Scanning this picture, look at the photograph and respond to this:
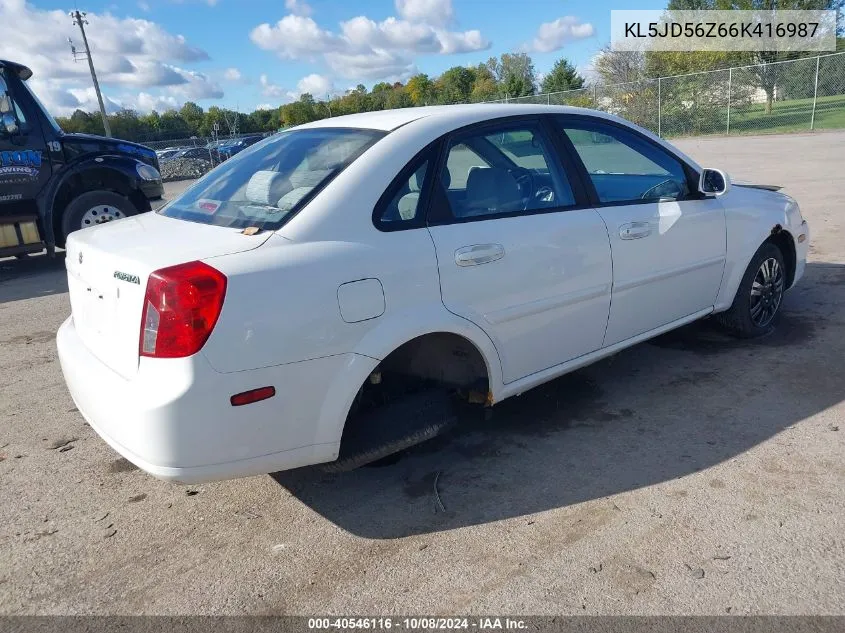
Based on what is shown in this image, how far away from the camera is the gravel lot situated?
250 cm

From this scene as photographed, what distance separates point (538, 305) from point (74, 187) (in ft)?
25.1

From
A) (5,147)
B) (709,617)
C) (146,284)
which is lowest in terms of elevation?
(709,617)

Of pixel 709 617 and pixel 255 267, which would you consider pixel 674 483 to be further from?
pixel 255 267

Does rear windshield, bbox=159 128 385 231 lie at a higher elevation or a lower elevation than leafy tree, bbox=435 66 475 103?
lower

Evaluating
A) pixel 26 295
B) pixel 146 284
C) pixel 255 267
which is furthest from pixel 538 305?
pixel 26 295

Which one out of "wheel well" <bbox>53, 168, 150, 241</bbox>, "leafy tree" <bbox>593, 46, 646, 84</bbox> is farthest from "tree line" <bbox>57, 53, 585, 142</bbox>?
"wheel well" <bbox>53, 168, 150, 241</bbox>

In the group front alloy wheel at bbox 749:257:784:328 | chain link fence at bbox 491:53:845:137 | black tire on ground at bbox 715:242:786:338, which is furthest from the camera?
chain link fence at bbox 491:53:845:137

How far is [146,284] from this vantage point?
8.31 ft

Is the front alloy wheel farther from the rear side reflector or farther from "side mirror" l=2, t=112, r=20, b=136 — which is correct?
"side mirror" l=2, t=112, r=20, b=136

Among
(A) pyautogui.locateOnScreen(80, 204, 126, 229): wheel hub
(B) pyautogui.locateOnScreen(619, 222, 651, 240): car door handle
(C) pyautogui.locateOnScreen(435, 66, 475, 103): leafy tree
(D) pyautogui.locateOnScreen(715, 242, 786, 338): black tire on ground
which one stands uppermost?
(C) pyautogui.locateOnScreen(435, 66, 475, 103): leafy tree

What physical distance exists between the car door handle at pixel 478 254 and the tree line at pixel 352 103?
46.4m

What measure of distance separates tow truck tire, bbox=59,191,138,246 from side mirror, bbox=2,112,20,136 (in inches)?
39.8

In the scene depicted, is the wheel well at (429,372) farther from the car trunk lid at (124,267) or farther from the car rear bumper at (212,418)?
the car trunk lid at (124,267)

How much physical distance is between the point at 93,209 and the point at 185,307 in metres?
7.34
